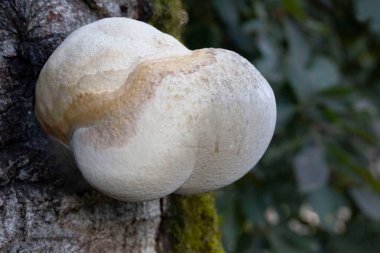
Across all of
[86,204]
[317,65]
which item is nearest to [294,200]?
[317,65]

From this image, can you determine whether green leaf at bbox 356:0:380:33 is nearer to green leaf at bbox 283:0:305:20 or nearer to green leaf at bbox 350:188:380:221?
green leaf at bbox 283:0:305:20

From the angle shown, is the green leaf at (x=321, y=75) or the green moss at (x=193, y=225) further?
the green leaf at (x=321, y=75)

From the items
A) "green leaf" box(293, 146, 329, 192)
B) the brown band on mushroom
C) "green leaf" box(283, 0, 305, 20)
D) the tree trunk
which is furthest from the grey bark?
"green leaf" box(283, 0, 305, 20)

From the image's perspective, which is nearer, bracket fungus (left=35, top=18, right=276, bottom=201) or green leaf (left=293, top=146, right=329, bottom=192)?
bracket fungus (left=35, top=18, right=276, bottom=201)

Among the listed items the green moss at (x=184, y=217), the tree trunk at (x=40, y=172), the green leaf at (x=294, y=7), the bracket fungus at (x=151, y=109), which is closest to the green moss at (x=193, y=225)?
the green moss at (x=184, y=217)

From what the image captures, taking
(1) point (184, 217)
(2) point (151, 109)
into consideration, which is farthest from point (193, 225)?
(2) point (151, 109)

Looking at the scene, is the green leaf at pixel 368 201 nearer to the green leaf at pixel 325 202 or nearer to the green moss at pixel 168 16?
the green leaf at pixel 325 202
